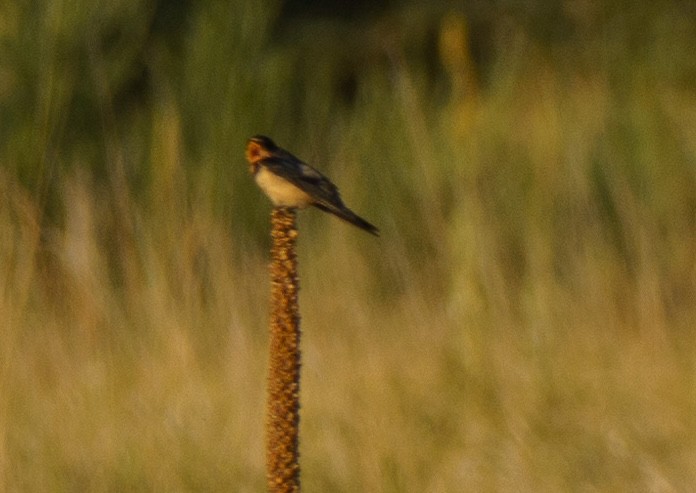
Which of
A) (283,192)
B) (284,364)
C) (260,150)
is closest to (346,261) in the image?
(260,150)

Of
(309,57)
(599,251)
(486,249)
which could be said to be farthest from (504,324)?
(309,57)

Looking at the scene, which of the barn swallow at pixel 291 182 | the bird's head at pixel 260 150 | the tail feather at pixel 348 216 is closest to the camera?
the tail feather at pixel 348 216

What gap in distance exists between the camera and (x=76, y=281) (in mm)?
5523

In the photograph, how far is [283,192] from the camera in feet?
9.25

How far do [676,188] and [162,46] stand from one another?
255 cm

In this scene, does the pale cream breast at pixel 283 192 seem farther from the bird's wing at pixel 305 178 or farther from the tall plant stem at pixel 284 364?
the tall plant stem at pixel 284 364

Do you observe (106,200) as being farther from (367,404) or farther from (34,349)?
(367,404)

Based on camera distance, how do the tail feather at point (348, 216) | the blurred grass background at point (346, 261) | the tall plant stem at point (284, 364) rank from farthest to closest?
the blurred grass background at point (346, 261) < the tail feather at point (348, 216) < the tall plant stem at point (284, 364)

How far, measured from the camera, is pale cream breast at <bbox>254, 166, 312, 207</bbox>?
109 inches

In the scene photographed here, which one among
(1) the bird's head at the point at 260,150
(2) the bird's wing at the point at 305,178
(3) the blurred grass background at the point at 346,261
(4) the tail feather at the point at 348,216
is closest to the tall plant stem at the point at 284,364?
(4) the tail feather at the point at 348,216

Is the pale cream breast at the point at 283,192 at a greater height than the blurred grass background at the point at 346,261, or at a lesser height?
lesser

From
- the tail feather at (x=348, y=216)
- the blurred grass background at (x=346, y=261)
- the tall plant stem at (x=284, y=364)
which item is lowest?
the tall plant stem at (x=284, y=364)

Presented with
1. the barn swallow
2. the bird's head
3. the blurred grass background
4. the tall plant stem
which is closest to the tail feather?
the barn swallow

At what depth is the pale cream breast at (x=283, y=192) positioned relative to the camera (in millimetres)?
2768
